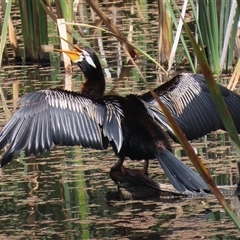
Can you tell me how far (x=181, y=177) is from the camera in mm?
4383

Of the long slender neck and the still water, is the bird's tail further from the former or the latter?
the long slender neck

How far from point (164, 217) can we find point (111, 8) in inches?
280

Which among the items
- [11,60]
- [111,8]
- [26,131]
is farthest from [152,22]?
[26,131]

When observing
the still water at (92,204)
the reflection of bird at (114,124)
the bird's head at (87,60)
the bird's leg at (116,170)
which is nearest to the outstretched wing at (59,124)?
the reflection of bird at (114,124)

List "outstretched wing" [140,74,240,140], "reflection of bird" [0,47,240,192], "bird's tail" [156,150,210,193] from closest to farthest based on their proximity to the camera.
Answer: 1. "bird's tail" [156,150,210,193]
2. "reflection of bird" [0,47,240,192]
3. "outstretched wing" [140,74,240,140]

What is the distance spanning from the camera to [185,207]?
A: 443cm

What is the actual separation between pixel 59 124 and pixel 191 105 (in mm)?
879

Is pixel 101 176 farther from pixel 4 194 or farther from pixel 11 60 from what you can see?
pixel 11 60

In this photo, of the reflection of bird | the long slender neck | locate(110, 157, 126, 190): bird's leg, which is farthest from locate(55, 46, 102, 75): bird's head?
locate(110, 157, 126, 190): bird's leg

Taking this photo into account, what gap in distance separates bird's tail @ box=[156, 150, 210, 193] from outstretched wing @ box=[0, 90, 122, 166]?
0.28m

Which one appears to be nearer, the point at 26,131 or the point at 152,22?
the point at 26,131

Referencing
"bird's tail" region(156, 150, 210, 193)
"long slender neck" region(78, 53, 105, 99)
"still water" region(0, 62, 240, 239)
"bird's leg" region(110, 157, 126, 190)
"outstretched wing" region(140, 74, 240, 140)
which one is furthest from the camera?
"long slender neck" region(78, 53, 105, 99)

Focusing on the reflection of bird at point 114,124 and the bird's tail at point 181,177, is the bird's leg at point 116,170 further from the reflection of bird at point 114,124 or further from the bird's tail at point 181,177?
the bird's tail at point 181,177

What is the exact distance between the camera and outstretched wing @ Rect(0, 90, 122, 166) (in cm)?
447
